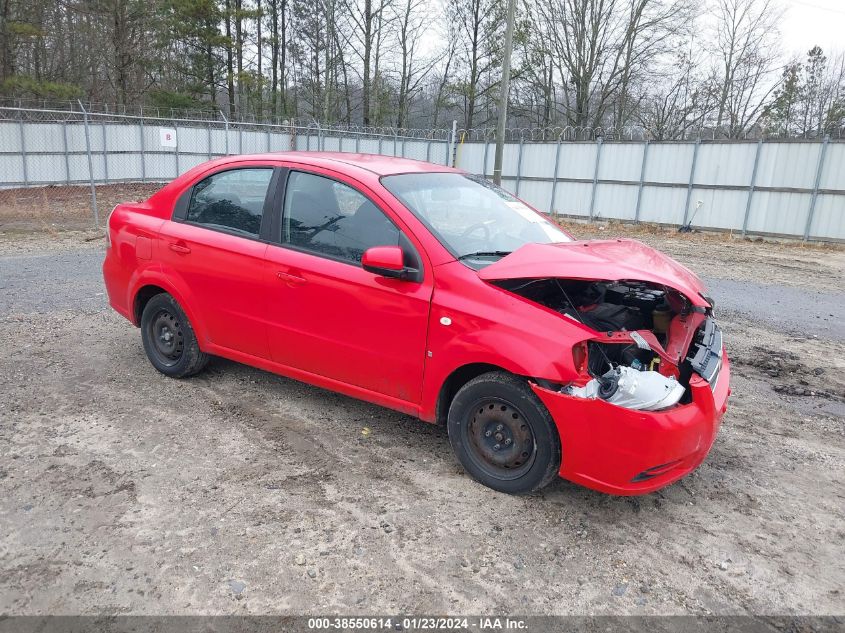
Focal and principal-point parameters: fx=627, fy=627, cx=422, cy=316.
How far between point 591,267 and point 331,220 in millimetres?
1621

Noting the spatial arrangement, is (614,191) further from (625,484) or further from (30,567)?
(30,567)

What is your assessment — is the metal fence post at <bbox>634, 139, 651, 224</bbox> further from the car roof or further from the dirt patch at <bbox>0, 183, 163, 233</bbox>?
the car roof

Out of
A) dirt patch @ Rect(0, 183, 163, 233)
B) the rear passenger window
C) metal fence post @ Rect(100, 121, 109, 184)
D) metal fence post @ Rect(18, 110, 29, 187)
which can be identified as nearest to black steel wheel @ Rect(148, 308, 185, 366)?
the rear passenger window

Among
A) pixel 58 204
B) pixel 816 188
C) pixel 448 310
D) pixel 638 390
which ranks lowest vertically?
pixel 58 204

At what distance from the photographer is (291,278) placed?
12.7ft

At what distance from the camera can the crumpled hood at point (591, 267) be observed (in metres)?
3.10

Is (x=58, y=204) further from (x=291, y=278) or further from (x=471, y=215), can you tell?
(x=471, y=215)

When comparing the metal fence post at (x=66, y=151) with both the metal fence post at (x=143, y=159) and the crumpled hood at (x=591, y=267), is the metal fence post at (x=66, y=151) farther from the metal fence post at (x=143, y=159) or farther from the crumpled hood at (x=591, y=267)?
the crumpled hood at (x=591, y=267)

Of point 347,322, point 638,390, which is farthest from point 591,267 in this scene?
point 347,322

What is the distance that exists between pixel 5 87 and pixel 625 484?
1099 inches

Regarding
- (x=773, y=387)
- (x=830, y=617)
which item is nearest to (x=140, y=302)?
(x=830, y=617)

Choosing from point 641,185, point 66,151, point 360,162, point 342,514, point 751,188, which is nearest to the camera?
point 342,514

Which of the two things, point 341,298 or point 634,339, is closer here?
point 634,339

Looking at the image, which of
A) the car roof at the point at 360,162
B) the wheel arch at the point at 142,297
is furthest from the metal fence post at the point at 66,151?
the car roof at the point at 360,162
